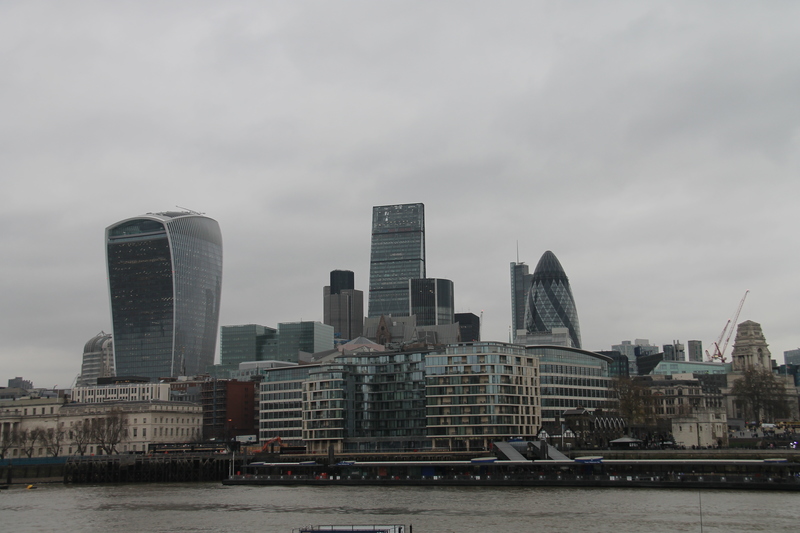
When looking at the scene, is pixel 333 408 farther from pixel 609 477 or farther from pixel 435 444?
pixel 609 477

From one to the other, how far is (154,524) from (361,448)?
97.6m

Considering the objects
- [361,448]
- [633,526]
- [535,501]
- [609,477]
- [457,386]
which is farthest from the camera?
[361,448]

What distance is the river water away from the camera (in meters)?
90.4

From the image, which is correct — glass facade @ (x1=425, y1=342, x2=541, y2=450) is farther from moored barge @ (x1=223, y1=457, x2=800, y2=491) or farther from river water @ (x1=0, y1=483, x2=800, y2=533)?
river water @ (x1=0, y1=483, x2=800, y2=533)

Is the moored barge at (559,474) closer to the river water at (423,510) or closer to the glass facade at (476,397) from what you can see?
the river water at (423,510)

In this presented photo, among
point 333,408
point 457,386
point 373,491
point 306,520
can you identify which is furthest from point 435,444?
point 306,520

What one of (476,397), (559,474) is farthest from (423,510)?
(476,397)

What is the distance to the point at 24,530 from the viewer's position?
9794 cm

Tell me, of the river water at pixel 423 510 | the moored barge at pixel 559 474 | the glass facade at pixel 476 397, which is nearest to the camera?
the river water at pixel 423 510

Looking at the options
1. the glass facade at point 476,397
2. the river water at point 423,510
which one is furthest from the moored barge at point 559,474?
the glass facade at point 476,397

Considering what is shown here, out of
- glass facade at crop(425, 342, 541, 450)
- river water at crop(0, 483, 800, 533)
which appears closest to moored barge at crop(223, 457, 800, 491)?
river water at crop(0, 483, 800, 533)

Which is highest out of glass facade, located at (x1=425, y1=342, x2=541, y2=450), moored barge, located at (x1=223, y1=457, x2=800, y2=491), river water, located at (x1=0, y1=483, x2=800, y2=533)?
glass facade, located at (x1=425, y1=342, x2=541, y2=450)

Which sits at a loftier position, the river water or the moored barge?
the moored barge

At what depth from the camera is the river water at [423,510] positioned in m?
90.4
